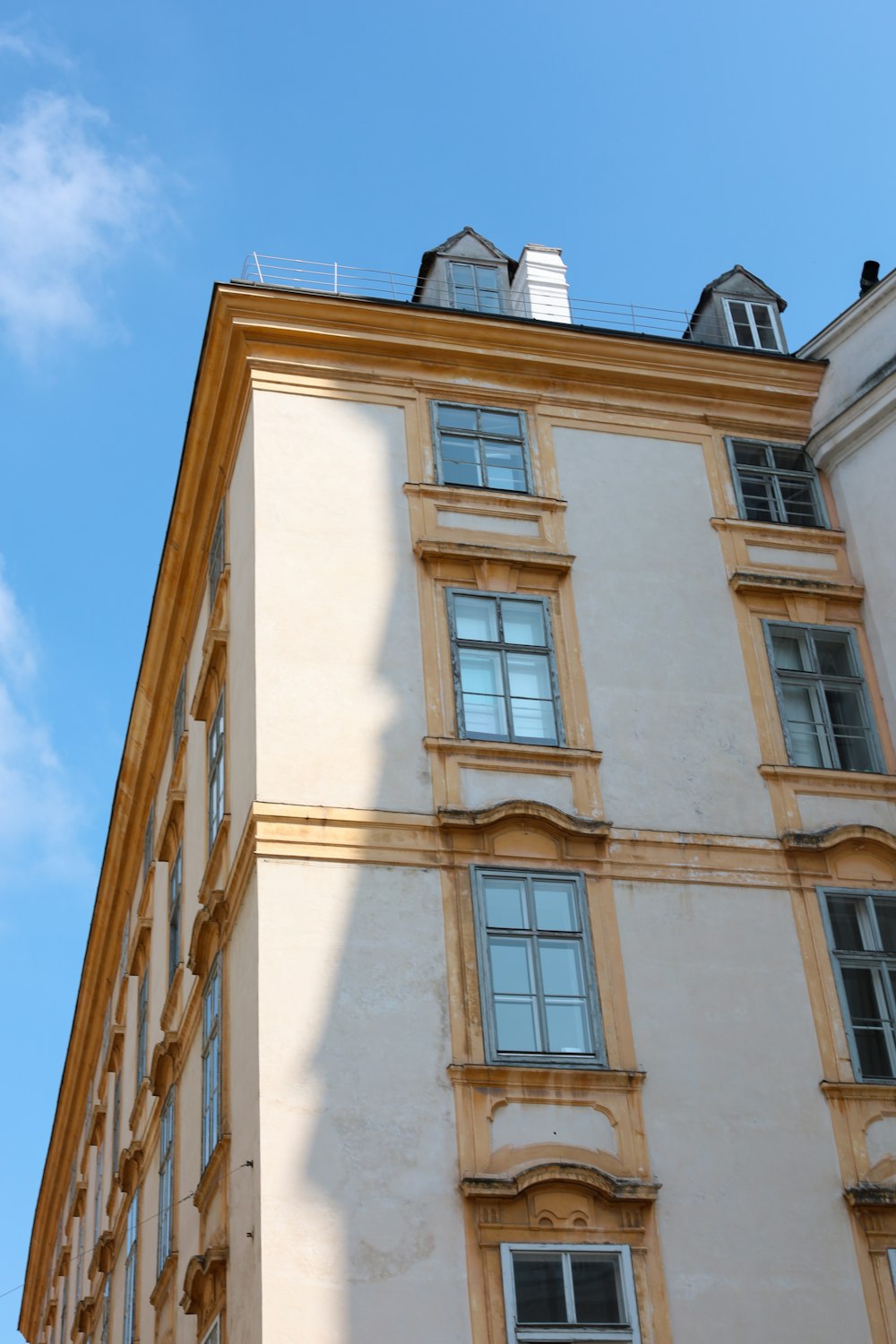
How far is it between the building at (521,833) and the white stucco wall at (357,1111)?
3cm

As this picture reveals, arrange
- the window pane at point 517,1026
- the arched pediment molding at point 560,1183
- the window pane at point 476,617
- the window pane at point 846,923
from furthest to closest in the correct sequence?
the window pane at point 476,617 → the window pane at point 846,923 → the window pane at point 517,1026 → the arched pediment molding at point 560,1183

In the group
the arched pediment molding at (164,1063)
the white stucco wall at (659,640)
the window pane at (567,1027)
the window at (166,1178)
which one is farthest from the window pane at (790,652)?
the window at (166,1178)

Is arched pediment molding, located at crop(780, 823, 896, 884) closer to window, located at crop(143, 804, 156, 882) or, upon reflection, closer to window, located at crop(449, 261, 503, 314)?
window, located at crop(449, 261, 503, 314)

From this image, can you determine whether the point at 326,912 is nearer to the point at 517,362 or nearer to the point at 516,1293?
the point at 516,1293

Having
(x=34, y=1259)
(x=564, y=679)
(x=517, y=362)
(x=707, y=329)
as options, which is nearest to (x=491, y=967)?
(x=564, y=679)

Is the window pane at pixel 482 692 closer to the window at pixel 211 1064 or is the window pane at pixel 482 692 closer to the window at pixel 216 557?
the window at pixel 211 1064

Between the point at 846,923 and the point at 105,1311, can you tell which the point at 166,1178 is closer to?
the point at 105,1311

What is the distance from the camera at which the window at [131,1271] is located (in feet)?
67.9

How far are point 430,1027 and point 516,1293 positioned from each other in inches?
88.6

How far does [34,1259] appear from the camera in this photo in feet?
140

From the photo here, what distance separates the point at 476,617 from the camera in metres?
17.3

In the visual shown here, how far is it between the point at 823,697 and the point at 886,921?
263 centimetres

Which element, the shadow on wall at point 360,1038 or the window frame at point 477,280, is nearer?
the shadow on wall at point 360,1038

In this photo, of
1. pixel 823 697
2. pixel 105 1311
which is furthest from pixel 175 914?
pixel 823 697
